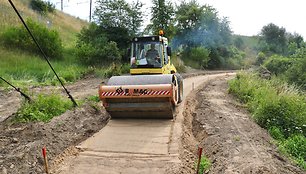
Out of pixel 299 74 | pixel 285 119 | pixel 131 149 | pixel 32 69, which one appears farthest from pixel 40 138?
pixel 299 74

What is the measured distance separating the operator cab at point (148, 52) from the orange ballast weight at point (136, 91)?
2.16 metres

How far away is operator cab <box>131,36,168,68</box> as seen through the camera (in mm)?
11188

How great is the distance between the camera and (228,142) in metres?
7.40

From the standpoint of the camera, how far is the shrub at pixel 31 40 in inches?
848

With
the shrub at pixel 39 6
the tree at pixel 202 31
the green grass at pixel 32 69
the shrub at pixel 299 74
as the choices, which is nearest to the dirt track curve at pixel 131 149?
the green grass at pixel 32 69

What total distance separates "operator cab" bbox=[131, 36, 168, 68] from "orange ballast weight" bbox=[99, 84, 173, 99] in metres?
2.16

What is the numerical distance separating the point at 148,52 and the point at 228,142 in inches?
196

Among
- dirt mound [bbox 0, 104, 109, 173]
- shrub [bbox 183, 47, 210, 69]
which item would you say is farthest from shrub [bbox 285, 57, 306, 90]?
shrub [bbox 183, 47, 210, 69]

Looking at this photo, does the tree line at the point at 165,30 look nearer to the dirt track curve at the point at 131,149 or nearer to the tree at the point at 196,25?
the tree at the point at 196,25

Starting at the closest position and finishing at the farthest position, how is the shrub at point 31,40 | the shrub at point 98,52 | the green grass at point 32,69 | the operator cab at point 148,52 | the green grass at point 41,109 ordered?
the green grass at point 41,109 → the operator cab at point 148,52 → the green grass at point 32,69 → the shrub at point 31,40 → the shrub at point 98,52

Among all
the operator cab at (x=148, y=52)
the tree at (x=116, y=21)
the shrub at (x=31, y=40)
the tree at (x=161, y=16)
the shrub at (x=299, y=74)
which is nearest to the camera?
the operator cab at (x=148, y=52)

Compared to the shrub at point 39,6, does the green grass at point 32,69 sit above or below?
below

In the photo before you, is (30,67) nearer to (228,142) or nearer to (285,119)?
(285,119)

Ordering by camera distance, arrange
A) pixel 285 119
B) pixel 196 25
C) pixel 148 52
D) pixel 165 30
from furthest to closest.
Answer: pixel 196 25, pixel 165 30, pixel 148 52, pixel 285 119
